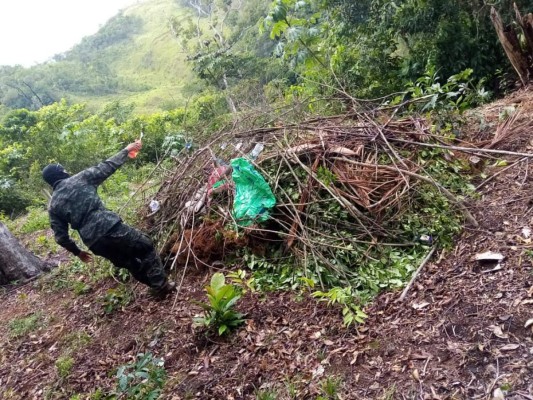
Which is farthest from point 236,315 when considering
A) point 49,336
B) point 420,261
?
point 49,336

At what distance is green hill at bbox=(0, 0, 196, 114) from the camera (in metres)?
43.5

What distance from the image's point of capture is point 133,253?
3.63 metres

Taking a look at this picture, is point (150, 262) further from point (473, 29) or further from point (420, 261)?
point (473, 29)

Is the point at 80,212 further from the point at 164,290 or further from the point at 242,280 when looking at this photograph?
the point at 242,280

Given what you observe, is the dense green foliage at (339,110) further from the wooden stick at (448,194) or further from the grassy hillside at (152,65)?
the grassy hillside at (152,65)

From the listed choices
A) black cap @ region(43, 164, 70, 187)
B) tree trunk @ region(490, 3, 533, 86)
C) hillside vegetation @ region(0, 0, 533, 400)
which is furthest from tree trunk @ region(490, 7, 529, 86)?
black cap @ region(43, 164, 70, 187)

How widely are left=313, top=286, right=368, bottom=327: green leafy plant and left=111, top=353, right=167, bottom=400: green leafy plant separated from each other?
4.09ft

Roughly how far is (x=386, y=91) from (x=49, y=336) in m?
Result: 6.43

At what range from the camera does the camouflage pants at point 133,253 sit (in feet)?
11.5

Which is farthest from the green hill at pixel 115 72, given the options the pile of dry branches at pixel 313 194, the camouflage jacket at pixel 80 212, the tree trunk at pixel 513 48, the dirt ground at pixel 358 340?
the dirt ground at pixel 358 340

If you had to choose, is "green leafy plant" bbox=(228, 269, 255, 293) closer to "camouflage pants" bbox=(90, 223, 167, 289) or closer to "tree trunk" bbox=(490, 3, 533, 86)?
"camouflage pants" bbox=(90, 223, 167, 289)

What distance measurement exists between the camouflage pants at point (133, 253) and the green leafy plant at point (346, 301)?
1.54 m

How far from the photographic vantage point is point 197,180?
4.54 metres

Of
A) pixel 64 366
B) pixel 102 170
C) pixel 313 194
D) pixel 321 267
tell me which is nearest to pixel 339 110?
pixel 313 194
